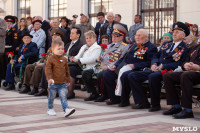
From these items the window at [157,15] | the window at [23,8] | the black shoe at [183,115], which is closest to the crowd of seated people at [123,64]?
the black shoe at [183,115]

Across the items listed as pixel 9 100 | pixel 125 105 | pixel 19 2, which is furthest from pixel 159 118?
pixel 19 2

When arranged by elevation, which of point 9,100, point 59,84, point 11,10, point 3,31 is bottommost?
point 9,100

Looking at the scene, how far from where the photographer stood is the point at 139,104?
8117 mm

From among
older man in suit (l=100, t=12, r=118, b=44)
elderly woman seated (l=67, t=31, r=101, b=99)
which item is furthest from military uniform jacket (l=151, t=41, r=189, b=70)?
older man in suit (l=100, t=12, r=118, b=44)

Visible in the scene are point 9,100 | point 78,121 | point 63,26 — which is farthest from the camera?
point 63,26

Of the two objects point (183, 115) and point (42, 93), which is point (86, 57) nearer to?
point (42, 93)

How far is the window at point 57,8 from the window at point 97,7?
66.1 inches

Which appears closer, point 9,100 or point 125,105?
point 125,105

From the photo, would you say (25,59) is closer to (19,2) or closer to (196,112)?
(196,112)

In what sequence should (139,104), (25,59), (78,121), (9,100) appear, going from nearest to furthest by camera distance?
1. (78,121)
2. (139,104)
3. (9,100)
4. (25,59)

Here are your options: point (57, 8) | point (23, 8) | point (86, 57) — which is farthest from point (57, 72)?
point (23, 8)

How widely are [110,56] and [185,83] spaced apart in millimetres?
2636

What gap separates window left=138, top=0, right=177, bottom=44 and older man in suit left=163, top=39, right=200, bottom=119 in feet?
22.9

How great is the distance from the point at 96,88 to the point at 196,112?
9.75 feet
